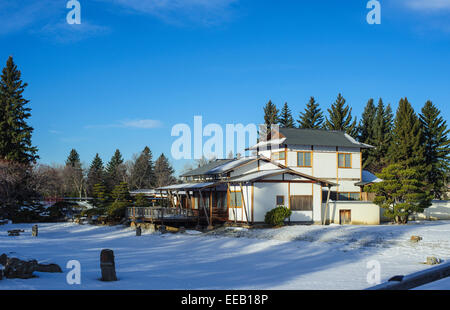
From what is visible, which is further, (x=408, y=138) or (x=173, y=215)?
(x=408, y=138)

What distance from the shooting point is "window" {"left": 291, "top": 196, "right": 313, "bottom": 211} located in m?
30.4

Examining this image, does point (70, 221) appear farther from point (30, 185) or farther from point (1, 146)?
point (1, 146)

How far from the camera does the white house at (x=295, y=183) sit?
30109mm

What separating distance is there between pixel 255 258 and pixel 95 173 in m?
78.5

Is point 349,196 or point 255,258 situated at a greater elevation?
point 349,196

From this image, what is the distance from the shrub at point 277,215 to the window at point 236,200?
103 inches

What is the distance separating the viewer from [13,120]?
158 feet

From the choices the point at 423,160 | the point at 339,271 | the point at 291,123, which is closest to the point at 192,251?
the point at 339,271

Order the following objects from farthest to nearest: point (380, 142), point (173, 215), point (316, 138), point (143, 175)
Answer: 1. point (143, 175)
2. point (380, 142)
3. point (316, 138)
4. point (173, 215)

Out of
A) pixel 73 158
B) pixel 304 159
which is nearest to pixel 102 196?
pixel 304 159

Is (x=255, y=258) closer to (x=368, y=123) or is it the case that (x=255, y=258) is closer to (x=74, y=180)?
(x=368, y=123)

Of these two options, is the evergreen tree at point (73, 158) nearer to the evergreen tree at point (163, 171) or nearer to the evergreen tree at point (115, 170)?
the evergreen tree at point (115, 170)

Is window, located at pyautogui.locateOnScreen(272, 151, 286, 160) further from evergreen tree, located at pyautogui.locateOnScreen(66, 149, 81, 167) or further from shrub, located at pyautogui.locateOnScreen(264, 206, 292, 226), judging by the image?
evergreen tree, located at pyautogui.locateOnScreen(66, 149, 81, 167)
